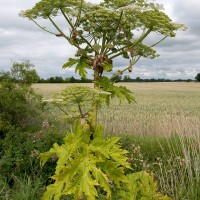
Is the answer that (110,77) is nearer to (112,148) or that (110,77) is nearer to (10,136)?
(112,148)

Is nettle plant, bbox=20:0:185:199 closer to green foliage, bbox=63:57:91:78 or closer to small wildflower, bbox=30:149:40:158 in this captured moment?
green foliage, bbox=63:57:91:78

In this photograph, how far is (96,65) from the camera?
120 inches

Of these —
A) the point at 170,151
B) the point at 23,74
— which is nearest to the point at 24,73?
the point at 23,74

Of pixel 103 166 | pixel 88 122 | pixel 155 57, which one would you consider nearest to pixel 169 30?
pixel 155 57

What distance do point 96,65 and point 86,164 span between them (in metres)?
0.79

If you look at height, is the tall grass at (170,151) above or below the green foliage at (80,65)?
below

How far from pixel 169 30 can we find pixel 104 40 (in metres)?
0.55

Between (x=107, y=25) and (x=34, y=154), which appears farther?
(x=34, y=154)

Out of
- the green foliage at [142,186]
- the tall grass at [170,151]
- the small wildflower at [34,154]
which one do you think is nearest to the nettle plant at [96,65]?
the green foliage at [142,186]

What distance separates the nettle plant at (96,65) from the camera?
2891 millimetres

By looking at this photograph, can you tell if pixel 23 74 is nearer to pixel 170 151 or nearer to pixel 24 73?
pixel 24 73

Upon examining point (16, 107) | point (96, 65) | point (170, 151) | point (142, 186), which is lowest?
point (170, 151)

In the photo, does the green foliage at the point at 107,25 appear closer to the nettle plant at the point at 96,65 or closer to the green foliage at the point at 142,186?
the nettle plant at the point at 96,65

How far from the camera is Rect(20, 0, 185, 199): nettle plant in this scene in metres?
2.89
